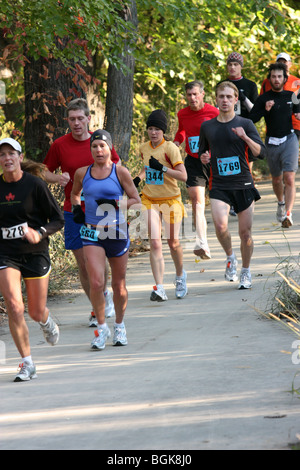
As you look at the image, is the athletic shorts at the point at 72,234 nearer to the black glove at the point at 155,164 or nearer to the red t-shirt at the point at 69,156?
the red t-shirt at the point at 69,156

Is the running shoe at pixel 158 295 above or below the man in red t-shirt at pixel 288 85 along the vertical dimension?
below

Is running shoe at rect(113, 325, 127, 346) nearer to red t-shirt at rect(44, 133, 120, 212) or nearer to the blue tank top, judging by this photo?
the blue tank top

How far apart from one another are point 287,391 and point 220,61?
12.7m

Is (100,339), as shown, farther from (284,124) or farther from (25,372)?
(284,124)

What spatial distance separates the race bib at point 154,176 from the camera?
884 cm

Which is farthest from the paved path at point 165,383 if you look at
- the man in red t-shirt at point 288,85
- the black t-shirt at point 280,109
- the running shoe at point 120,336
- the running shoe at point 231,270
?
the man in red t-shirt at point 288,85

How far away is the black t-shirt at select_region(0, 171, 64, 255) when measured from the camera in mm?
6400

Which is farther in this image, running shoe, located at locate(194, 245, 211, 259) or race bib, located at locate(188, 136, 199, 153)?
race bib, located at locate(188, 136, 199, 153)

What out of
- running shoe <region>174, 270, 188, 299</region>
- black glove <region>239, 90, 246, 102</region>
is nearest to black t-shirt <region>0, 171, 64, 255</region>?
running shoe <region>174, 270, 188, 299</region>

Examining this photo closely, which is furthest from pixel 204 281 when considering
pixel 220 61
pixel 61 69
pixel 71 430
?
pixel 220 61

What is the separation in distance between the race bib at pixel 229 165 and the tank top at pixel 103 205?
2.11 metres

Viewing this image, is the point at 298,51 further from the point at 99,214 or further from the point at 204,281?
Answer: the point at 99,214

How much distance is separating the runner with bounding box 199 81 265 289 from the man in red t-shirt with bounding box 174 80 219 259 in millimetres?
1221

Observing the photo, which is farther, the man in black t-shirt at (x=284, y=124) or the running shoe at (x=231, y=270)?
the man in black t-shirt at (x=284, y=124)
